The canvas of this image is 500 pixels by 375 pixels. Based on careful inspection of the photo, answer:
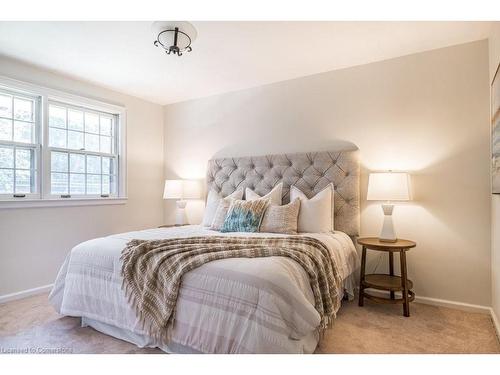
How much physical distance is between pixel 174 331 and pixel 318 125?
242 cm

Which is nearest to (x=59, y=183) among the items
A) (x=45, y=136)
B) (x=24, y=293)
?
(x=45, y=136)

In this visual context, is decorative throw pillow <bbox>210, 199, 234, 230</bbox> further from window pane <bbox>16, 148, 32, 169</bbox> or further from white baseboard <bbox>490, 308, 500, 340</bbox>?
white baseboard <bbox>490, 308, 500, 340</bbox>

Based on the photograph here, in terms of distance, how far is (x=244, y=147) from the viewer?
362cm

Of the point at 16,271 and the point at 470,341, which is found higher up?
the point at 16,271

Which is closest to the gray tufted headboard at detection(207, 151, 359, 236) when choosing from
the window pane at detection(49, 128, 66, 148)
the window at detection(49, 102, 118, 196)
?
the window at detection(49, 102, 118, 196)

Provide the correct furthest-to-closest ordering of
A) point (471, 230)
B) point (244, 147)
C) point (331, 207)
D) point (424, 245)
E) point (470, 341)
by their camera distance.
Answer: point (244, 147)
point (331, 207)
point (424, 245)
point (471, 230)
point (470, 341)

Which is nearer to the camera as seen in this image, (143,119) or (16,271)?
(16,271)

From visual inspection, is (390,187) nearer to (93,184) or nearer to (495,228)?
(495,228)

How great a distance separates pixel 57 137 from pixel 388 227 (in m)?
3.52

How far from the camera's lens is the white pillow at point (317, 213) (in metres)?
2.69

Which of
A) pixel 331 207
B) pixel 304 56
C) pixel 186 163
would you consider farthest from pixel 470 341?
pixel 186 163

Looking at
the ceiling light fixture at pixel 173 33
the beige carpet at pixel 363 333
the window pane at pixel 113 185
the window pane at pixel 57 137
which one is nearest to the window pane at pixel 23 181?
the window pane at pixel 57 137

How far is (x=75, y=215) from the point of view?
10.6 feet

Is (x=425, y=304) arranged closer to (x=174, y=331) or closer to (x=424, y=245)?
(x=424, y=245)
